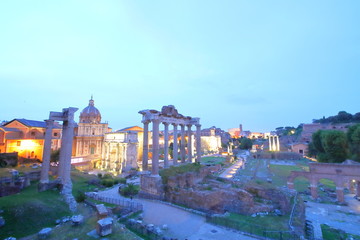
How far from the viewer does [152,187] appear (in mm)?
18891

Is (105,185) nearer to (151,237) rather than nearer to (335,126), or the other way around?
(151,237)

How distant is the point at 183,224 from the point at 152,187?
261 inches

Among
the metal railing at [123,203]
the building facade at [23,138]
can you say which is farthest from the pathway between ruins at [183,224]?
the building facade at [23,138]

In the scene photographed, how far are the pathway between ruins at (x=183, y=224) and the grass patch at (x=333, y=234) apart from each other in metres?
9.16

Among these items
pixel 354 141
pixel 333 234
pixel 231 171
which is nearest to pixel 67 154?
pixel 333 234

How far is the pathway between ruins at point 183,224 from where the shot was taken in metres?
11.6

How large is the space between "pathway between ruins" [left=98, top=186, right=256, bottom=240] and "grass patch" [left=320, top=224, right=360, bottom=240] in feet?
30.0

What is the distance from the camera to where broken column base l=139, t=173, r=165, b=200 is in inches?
724

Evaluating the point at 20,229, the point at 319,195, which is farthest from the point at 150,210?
the point at 319,195

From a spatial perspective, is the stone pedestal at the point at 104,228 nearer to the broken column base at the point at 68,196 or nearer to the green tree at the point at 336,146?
the broken column base at the point at 68,196

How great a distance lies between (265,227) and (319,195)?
71.5ft

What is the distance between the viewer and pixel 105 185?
24906 millimetres

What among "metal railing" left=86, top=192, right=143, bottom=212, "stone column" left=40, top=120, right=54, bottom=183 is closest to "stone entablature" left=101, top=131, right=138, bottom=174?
"metal railing" left=86, top=192, right=143, bottom=212

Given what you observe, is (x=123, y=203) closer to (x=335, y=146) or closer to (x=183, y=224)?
(x=183, y=224)
